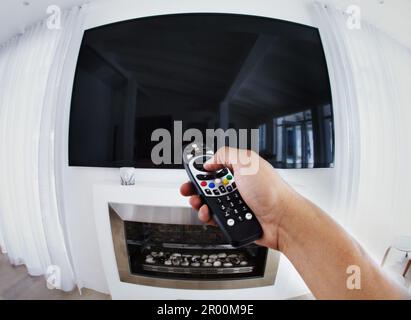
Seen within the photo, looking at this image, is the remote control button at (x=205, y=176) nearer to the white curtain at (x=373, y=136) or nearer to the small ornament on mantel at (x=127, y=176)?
the small ornament on mantel at (x=127, y=176)

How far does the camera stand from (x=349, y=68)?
1.38ft

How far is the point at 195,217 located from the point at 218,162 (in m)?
0.17

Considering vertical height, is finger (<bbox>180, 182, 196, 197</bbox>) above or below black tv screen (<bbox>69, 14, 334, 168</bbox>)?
below

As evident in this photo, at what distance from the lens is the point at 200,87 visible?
401 mm

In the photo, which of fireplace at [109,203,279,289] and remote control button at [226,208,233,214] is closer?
remote control button at [226,208,233,214]

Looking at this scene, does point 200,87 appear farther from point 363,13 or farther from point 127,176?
point 363,13

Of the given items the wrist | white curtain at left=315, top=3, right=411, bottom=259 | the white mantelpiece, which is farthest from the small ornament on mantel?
white curtain at left=315, top=3, right=411, bottom=259

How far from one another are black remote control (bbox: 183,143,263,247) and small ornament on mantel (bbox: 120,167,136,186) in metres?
0.13

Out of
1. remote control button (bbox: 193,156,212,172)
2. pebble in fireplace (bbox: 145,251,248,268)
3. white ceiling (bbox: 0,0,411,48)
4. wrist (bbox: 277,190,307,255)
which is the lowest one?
pebble in fireplace (bbox: 145,251,248,268)

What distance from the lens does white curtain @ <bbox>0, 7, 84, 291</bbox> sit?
1.25ft

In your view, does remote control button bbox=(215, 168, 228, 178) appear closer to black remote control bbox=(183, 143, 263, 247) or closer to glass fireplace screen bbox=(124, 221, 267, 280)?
black remote control bbox=(183, 143, 263, 247)

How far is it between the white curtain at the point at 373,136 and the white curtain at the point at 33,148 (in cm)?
63

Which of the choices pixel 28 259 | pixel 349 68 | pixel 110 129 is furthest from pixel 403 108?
pixel 28 259

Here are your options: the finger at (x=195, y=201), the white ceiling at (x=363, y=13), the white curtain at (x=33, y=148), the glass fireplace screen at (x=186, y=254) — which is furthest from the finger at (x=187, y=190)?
the white ceiling at (x=363, y=13)
